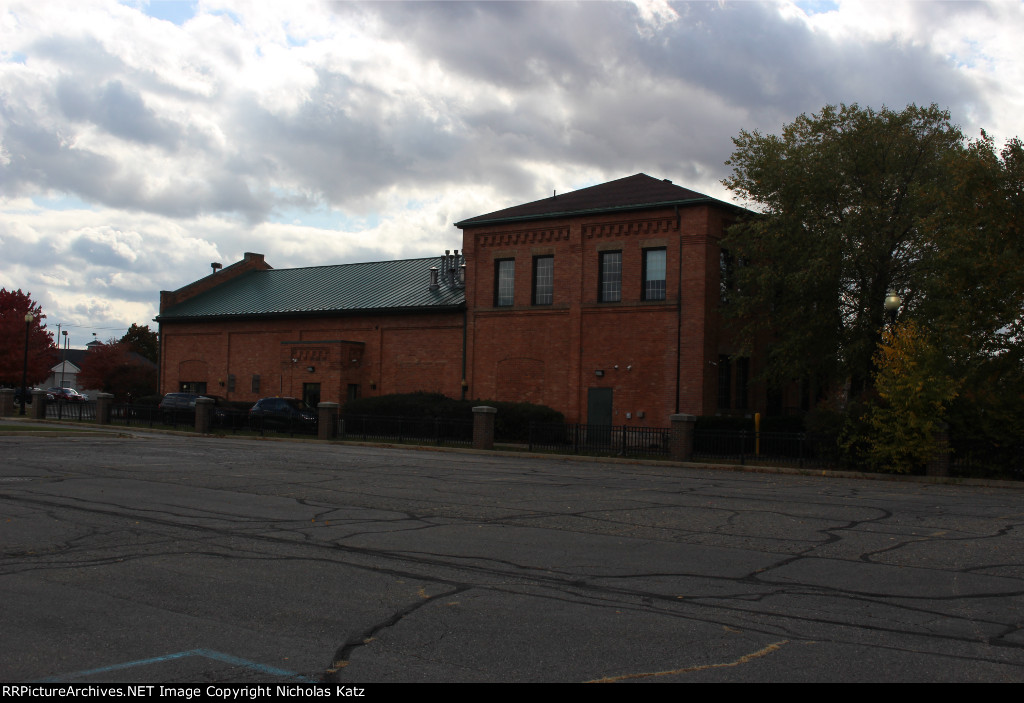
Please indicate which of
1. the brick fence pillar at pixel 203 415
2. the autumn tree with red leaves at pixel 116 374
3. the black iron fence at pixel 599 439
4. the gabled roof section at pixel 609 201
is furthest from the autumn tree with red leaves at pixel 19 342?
the black iron fence at pixel 599 439

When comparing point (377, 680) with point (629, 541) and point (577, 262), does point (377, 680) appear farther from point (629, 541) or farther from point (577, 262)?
point (577, 262)

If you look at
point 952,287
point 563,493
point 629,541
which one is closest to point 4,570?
point 629,541

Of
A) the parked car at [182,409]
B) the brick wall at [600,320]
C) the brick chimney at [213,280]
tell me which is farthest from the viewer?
the brick chimney at [213,280]

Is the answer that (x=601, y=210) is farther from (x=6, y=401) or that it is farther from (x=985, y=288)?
(x=6, y=401)

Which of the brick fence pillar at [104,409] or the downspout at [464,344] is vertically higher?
the downspout at [464,344]

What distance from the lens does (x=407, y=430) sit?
113ft

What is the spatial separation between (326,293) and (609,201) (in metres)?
18.1

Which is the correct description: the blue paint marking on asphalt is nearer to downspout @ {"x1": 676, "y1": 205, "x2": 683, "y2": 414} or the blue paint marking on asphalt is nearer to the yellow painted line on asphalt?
the yellow painted line on asphalt

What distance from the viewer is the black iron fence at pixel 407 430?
32625 millimetres

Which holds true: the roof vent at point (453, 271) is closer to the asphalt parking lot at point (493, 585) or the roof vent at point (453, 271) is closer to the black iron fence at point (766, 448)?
the black iron fence at point (766, 448)

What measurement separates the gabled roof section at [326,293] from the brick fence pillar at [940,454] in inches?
878

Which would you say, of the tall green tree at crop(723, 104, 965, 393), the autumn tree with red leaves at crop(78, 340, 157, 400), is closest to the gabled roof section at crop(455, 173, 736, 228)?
the tall green tree at crop(723, 104, 965, 393)

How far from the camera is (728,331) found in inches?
1385
